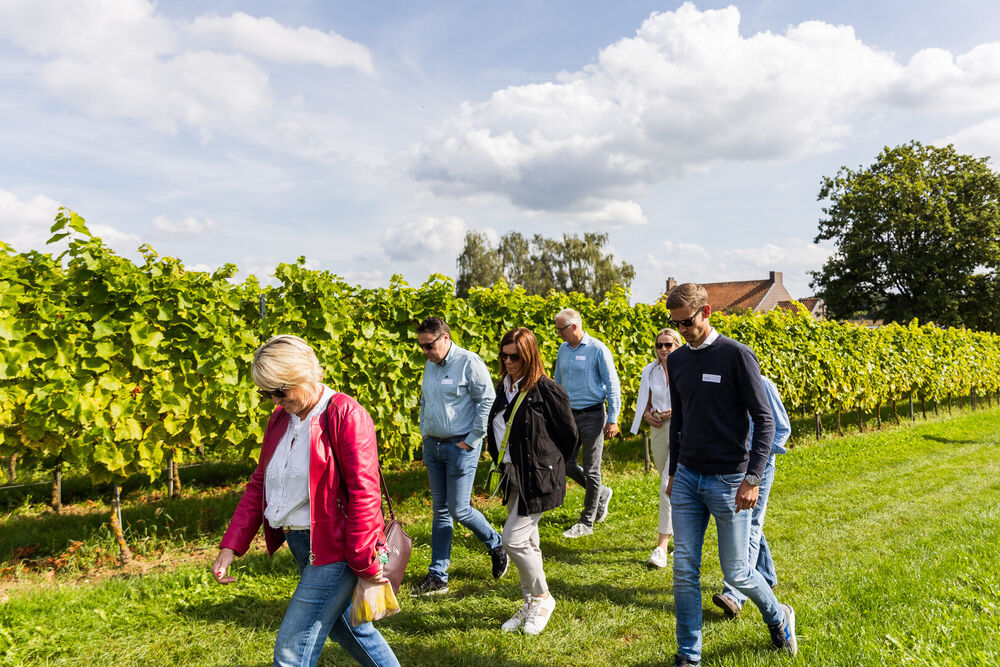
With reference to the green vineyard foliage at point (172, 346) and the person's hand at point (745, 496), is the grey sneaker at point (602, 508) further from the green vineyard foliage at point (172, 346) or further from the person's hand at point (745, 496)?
the person's hand at point (745, 496)

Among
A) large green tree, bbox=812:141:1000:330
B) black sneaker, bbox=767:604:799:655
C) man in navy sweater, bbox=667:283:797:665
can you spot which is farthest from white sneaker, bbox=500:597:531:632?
large green tree, bbox=812:141:1000:330

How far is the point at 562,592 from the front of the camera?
469cm

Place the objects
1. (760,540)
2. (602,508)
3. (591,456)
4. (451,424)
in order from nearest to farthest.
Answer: (760,540) → (451,424) → (591,456) → (602,508)

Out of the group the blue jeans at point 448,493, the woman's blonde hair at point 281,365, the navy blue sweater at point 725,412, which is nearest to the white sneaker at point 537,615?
the blue jeans at point 448,493

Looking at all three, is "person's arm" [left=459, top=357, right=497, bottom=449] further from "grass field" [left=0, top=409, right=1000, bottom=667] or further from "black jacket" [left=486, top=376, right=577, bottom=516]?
"grass field" [left=0, top=409, right=1000, bottom=667]

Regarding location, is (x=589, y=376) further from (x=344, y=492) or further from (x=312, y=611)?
(x=312, y=611)

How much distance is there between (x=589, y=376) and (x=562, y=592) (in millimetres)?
2102

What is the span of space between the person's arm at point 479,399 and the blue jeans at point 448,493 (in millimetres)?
102

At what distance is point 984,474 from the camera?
9.04 metres

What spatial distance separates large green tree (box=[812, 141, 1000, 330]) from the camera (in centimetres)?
3061

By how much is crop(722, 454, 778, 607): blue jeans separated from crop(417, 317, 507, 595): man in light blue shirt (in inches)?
74.9

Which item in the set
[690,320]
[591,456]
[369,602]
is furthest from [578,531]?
[369,602]

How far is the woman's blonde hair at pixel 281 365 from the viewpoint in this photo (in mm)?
2406

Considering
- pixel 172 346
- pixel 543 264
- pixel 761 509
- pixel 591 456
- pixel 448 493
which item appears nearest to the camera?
pixel 761 509
